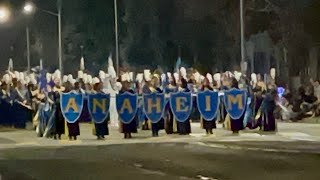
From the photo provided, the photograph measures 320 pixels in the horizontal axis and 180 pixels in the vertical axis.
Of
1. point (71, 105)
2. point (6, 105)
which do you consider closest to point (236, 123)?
point (71, 105)

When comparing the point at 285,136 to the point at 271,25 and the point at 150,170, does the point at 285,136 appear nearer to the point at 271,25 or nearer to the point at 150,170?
the point at 150,170

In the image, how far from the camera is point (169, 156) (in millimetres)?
19812

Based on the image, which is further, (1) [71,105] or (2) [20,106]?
(2) [20,106]

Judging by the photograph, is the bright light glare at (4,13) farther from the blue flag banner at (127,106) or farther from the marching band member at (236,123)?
the marching band member at (236,123)

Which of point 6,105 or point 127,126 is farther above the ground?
point 6,105

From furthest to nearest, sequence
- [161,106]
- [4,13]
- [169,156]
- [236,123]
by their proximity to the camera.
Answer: [4,13], [236,123], [161,106], [169,156]

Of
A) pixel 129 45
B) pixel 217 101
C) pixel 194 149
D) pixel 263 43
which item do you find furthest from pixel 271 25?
pixel 194 149

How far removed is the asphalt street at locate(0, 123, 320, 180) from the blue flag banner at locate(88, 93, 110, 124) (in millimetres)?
715

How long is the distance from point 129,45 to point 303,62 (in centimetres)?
1847

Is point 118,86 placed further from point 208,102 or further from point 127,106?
point 208,102

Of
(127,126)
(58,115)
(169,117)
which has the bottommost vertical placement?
(127,126)

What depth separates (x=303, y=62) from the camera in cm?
4928

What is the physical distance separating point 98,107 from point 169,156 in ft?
19.8

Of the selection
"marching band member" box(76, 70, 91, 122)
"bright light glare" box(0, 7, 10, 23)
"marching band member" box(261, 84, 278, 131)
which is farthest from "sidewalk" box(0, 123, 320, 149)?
"bright light glare" box(0, 7, 10, 23)
